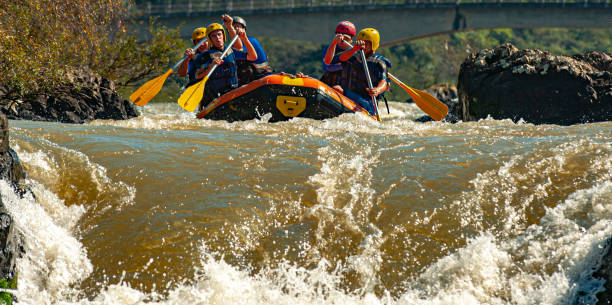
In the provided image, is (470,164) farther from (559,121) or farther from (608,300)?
(559,121)

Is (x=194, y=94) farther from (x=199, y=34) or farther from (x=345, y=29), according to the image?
(x=345, y=29)

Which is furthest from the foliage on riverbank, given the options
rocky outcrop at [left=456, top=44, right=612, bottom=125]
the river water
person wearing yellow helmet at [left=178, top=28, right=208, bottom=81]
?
rocky outcrop at [left=456, top=44, right=612, bottom=125]

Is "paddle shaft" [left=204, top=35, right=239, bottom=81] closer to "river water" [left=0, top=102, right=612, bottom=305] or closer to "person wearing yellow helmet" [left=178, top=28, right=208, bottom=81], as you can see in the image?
"person wearing yellow helmet" [left=178, top=28, right=208, bottom=81]

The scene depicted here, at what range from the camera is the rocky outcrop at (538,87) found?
10062mm

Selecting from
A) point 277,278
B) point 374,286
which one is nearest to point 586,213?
point 374,286

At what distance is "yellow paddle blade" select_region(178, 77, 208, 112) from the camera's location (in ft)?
33.2

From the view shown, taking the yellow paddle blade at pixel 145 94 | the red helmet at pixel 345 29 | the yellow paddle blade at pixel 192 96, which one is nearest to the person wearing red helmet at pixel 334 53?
the red helmet at pixel 345 29

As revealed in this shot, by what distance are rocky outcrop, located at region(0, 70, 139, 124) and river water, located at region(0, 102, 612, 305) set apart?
4387 millimetres

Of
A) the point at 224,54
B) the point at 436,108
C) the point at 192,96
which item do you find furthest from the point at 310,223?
the point at 436,108

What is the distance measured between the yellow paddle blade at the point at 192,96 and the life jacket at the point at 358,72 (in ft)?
7.64

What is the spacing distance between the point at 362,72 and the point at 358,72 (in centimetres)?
7

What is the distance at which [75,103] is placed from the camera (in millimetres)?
10703

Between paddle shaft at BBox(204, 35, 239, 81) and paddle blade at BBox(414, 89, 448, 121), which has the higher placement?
paddle shaft at BBox(204, 35, 239, 81)

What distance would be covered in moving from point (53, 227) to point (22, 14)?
22.2 feet
